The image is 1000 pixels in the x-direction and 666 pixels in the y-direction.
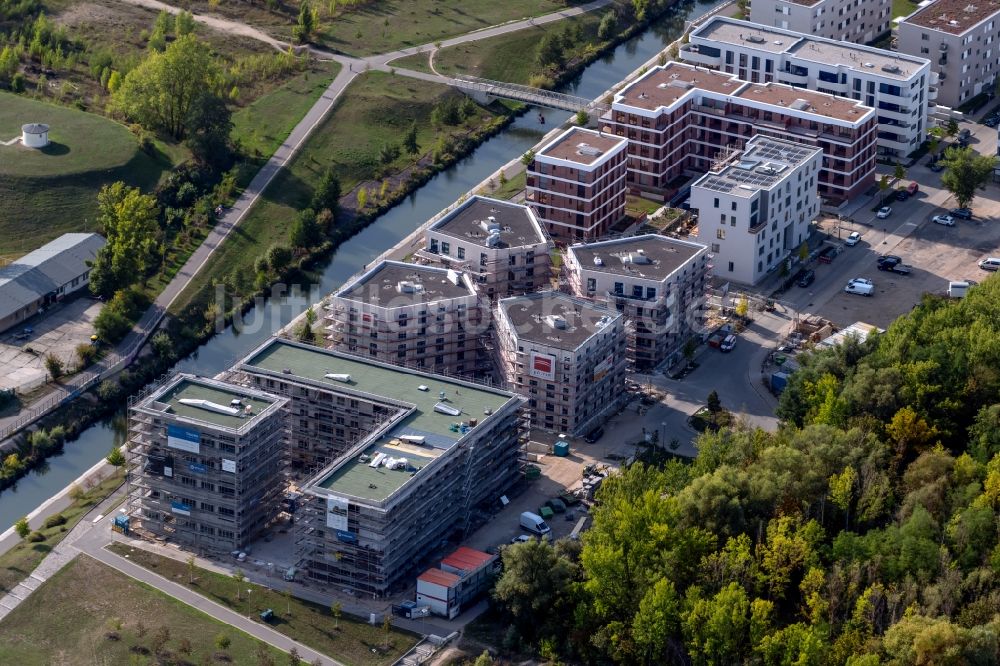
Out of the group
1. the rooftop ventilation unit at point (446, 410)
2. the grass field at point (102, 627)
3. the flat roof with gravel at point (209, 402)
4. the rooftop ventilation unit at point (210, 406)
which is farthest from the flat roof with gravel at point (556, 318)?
the grass field at point (102, 627)

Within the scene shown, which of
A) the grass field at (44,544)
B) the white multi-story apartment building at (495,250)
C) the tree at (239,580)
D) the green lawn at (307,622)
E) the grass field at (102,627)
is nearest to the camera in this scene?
the grass field at (102,627)

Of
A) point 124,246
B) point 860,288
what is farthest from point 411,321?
point 860,288

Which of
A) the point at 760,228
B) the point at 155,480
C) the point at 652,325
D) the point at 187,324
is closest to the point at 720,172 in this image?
the point at 760,228

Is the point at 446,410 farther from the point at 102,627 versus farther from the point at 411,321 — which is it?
the point at 102,627

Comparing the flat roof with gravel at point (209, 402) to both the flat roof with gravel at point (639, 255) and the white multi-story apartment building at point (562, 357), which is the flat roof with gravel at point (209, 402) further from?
the flat roof with gravel at point (639, 255)

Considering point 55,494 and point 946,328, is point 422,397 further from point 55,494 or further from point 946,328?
point 946,328

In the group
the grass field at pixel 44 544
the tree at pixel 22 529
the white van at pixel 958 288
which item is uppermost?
the white van at pixel 958 288

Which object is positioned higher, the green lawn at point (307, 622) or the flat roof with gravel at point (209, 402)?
the flat roof with gravel at point (209, 402)
